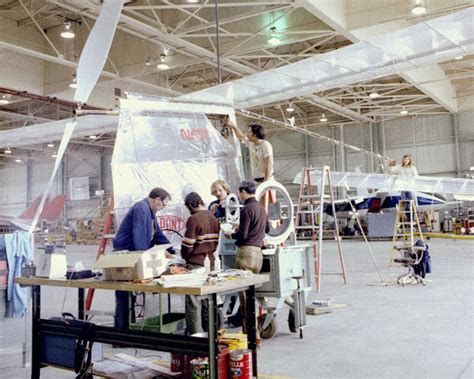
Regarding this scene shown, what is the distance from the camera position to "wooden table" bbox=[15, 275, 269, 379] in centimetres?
271

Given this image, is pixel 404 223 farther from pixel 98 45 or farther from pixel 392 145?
pixel 392 145

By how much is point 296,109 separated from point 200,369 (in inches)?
905

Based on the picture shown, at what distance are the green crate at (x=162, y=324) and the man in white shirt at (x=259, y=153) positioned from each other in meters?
1.74

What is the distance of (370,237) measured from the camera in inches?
837

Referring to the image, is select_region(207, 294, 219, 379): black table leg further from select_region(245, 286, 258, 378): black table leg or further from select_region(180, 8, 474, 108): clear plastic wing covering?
select_region(180, 8, 474, 108): clear plastic wing covering

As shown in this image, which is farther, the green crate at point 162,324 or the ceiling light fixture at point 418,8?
the ceiling light fixture at point 418,8

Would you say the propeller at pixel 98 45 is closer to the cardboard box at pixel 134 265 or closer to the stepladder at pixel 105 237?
the cardboard box at pixel 134 265

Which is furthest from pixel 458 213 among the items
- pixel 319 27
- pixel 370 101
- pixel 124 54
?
pixel 124 54

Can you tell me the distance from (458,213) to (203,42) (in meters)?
16.8

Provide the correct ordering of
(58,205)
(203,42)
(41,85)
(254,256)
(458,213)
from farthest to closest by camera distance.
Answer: (458,213), (41,85), (203,42), (58,205), (254,256)

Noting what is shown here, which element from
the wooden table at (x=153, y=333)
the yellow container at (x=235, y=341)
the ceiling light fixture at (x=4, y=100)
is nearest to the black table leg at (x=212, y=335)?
the wooden table at (x=153, y=333)

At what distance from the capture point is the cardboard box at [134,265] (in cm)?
293

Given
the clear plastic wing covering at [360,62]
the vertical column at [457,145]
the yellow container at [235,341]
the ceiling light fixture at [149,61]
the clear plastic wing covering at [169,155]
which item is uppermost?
the ceiling light fixture at [149,61]

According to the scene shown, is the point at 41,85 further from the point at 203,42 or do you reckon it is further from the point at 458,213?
the point at 458,213
